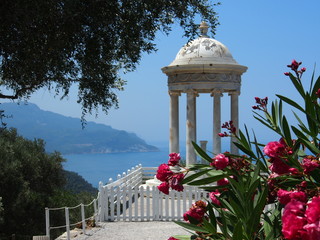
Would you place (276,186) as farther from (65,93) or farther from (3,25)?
(65,93)

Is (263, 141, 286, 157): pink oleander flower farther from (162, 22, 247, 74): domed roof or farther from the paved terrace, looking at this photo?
(162, 22, 247, 74): domed roof

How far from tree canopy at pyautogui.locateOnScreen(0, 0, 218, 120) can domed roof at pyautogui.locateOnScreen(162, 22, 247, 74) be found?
399 inches

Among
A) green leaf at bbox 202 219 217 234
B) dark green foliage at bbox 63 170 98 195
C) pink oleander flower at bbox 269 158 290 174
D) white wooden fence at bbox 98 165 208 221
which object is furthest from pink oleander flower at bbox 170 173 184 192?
dark green foliage at bbox 63 170 98 195

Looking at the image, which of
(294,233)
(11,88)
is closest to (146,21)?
(11,88)

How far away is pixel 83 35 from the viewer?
792 cm

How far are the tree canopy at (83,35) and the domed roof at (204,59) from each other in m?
10.1

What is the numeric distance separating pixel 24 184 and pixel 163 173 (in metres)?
14.6

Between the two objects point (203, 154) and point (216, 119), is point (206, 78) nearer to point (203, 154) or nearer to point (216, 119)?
point (216, 119)

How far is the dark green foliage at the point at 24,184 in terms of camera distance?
18.0 m

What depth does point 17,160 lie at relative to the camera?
18.5 metres

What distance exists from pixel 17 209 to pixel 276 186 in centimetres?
1521

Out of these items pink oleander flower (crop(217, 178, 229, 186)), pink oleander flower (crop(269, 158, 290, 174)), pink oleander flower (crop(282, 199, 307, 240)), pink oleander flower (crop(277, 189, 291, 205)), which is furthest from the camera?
pink oleander flower (crop(217, 178, 229, 186))

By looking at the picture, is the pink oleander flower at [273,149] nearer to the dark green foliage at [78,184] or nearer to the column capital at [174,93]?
the column capital at [174,93]

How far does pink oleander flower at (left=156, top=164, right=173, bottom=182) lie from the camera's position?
456cm
